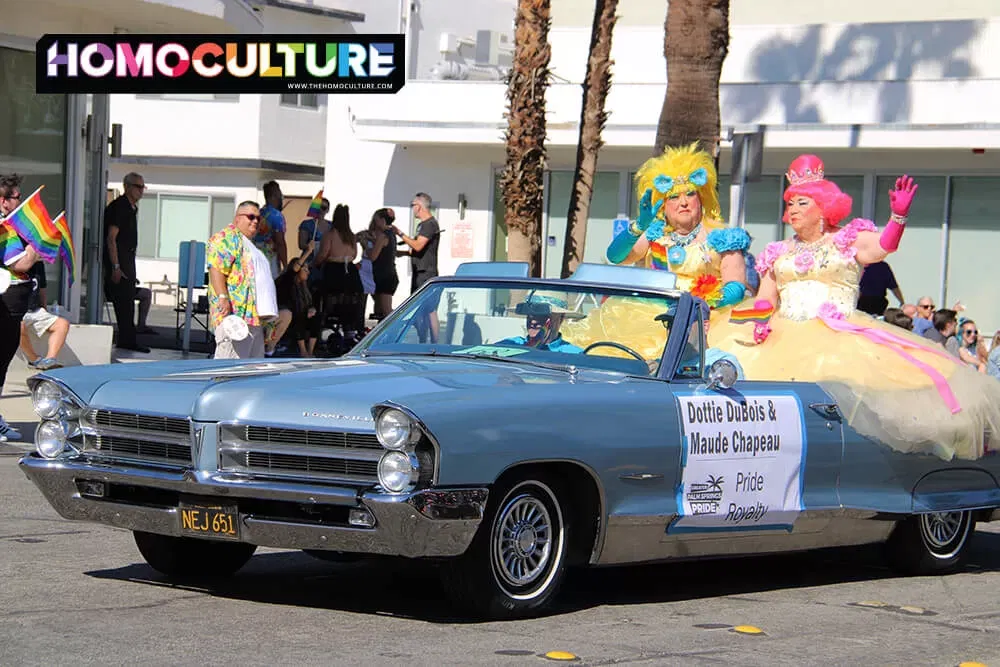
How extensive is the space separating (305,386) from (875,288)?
11492mm

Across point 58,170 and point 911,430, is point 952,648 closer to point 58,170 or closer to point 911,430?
point 911,430

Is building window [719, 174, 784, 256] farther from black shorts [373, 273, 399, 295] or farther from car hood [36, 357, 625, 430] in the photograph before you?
car hood [36, 357, 625, 430]

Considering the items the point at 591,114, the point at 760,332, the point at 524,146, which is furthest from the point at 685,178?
the point at 591,114

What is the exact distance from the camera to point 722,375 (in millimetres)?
7562

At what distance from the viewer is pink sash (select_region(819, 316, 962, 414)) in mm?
9219

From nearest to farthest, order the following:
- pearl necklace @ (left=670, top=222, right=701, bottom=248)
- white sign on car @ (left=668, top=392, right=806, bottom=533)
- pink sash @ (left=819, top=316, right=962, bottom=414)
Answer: white sign on car @ (left=668, top=392, right=806, bottom=533), pink sash @ (left=819, top=316, right=962, bottom=414), pearl necklace @ (left=670, top=222, right=701, bottom=248)

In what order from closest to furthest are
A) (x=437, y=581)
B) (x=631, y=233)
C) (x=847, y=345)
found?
(x=437, y=581), (x=847, y=345), (x=631, y=233)

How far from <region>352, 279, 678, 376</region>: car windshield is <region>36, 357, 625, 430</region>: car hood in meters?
0.19

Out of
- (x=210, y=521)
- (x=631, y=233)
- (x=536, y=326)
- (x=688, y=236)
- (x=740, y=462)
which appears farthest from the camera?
(x=631, y=233)

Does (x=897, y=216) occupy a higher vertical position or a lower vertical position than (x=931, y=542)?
higher

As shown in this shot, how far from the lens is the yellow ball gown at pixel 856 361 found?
344 inches

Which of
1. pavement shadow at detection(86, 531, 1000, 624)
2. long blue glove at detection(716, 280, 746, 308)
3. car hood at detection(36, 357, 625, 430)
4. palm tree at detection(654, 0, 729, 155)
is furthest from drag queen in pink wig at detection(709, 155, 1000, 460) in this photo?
palm tree at detection(654, 0, 729, 155)

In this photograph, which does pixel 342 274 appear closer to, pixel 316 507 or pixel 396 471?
pixel 316 507

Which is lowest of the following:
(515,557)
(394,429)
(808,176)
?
(515,557)
